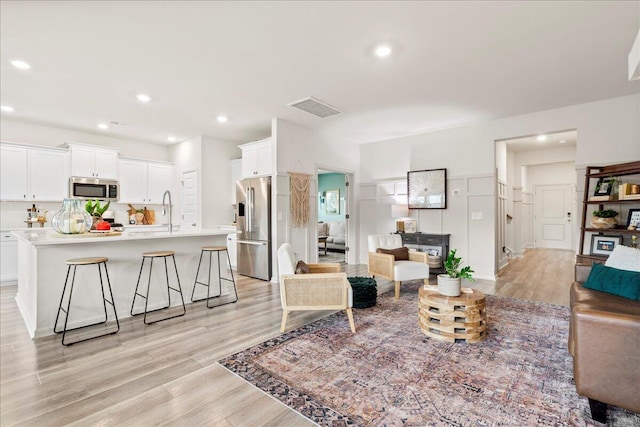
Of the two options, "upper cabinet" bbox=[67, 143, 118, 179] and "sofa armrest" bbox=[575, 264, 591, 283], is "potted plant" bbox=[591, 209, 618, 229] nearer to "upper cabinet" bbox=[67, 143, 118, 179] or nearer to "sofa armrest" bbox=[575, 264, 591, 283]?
"sofa armrest" bbox=[575, 264, 591, 283]

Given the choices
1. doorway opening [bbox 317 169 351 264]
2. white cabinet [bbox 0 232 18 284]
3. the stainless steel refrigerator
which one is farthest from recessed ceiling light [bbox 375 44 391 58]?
white cabinet [bbox 0 232 18 284]

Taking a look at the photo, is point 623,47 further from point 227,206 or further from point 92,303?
point 227,206

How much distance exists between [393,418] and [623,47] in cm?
405

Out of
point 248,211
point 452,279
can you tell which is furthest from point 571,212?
point 248,211

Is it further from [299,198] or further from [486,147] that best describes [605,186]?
[299,198]

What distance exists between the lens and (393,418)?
1.81 meters

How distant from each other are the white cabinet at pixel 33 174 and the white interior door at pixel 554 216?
1216cm

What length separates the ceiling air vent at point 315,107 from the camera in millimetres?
4504

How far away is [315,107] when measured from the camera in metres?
4.75

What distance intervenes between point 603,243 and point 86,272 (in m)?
6.61

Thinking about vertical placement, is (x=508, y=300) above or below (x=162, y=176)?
below

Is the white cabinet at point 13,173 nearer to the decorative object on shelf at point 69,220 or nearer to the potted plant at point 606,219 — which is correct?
the decorative object on shelf at point 69,220

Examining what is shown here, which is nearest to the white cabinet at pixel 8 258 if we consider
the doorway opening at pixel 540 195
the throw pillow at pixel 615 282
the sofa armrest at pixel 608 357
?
the sofa armrest at pixel 608 357

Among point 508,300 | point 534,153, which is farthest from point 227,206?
point 534,153
